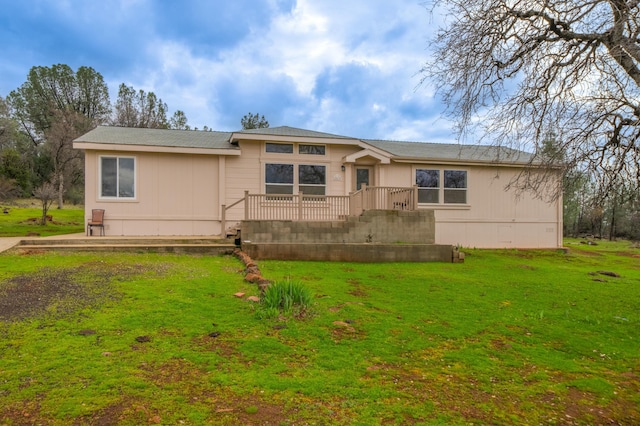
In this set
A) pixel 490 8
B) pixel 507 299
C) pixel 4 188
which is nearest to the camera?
pixel 490 8

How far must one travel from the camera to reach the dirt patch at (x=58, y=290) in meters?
4.89

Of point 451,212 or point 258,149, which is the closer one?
point 258,149

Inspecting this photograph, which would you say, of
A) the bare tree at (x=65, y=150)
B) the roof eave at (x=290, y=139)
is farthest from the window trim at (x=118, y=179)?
the bare tree at (x=65, y=150)

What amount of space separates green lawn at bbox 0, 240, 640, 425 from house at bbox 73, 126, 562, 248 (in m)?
4.93

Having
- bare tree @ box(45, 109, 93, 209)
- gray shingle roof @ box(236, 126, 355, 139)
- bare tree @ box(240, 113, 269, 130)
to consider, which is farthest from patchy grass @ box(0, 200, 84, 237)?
bare tree @ box(240, 113, 269, 130)

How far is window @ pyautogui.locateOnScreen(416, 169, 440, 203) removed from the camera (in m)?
14.6

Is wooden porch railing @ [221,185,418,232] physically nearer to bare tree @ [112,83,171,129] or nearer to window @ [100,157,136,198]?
window @ [100,157,136,198]

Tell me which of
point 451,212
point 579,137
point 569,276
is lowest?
point 569,276

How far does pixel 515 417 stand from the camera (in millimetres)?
2879

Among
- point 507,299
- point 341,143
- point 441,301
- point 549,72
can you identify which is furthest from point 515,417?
point 341,143

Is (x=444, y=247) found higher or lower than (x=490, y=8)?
lower

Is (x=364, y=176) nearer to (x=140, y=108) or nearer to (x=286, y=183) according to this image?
(x=286, y=183)

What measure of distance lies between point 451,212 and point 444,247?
3.94 meters

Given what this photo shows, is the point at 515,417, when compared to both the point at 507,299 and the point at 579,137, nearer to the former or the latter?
the point at 507,299
